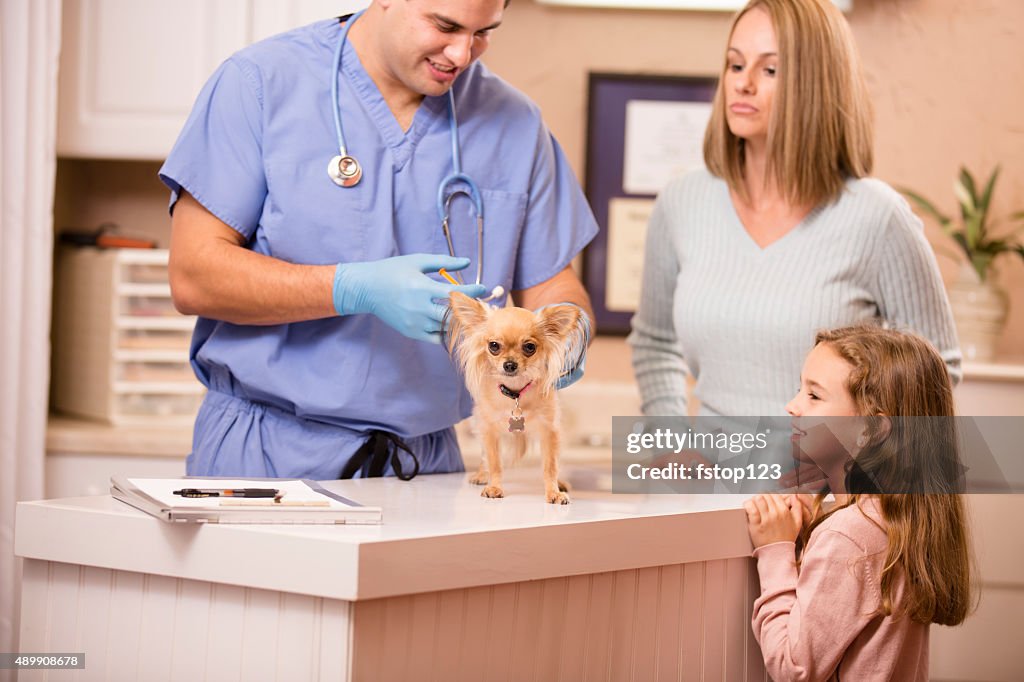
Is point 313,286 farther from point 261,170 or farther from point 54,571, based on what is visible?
point 54,571

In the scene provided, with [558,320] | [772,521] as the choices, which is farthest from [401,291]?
[772,521]

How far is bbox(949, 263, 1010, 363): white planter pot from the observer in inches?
115

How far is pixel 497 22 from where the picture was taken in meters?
1.53

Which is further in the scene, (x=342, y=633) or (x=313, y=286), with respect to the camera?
(x=313, y=286)

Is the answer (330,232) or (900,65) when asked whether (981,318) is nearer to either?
(900,65)

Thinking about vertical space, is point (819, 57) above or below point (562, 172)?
above

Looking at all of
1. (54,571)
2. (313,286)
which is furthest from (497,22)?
(54,571)

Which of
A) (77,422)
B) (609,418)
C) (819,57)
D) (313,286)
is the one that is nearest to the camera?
(313,286)

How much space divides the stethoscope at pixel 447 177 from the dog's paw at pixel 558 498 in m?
0.34

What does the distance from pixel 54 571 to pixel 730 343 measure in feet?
3.70

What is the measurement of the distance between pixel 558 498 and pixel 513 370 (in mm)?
209

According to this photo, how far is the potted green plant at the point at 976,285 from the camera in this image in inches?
115

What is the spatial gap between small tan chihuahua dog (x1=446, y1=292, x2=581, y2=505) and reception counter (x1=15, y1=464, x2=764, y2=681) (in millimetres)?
78

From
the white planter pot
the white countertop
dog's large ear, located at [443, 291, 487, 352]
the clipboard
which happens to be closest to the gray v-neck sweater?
the white countertop
